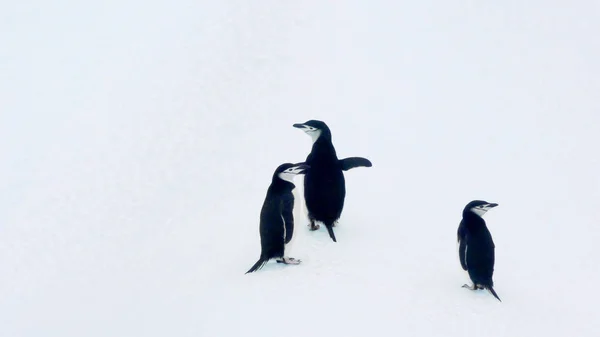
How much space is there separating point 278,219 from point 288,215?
0.36 ft

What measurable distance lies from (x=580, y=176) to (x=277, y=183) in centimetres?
708

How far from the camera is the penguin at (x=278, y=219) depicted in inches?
246

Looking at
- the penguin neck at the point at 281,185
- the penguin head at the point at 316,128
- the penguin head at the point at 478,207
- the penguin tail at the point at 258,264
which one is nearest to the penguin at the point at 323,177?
the penguin head at the point at 316,128

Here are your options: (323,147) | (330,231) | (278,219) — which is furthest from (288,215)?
(323,147)

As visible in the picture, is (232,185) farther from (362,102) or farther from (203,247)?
(362,102)

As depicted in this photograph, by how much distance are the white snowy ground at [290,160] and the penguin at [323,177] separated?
387 millimetres

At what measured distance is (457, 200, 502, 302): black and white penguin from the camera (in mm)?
6270

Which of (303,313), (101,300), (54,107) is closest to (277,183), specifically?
(303,313)

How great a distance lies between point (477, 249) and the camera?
6277mm

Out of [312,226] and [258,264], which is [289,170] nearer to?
[258,264]

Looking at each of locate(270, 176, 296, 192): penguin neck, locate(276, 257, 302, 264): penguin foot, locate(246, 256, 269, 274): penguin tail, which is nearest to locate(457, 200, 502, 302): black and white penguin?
locate(276, 257, 302, 264): penguin foot

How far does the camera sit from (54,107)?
13.6m

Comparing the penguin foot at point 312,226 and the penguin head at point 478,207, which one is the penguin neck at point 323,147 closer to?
the penguin foot at point 312,226

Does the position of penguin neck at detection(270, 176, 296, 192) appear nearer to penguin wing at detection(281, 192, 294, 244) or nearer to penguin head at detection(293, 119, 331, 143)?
penguin wing at detection(281, 192, 294, 244)
